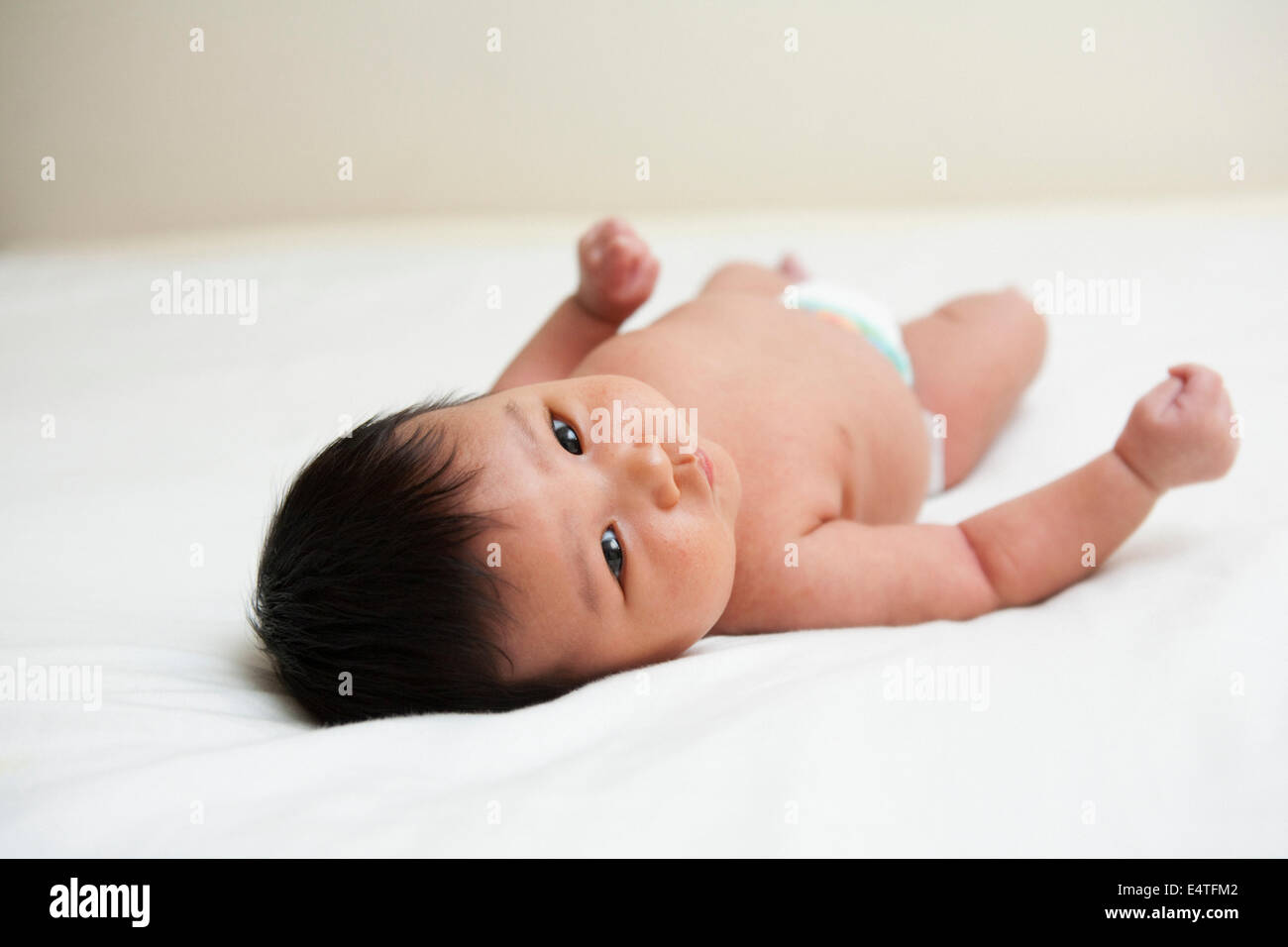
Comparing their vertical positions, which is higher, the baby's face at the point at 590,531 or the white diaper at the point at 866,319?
the white diaper at the point at 866,319

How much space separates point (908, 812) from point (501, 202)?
2.47m

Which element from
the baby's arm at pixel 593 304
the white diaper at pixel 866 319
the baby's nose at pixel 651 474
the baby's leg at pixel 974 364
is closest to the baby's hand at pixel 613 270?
the baby's arm at pixel 593 304

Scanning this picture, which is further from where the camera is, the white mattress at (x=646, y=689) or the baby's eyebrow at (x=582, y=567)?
the baby's eyebrow at (x=582, y=567)

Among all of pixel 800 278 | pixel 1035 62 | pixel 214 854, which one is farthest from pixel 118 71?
pixel 214 854

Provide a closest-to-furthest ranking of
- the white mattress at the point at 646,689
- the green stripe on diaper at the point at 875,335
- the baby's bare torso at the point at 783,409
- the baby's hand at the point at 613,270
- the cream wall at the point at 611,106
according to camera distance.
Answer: the white mattress at the point at 646,689 → the baby's bare torso at the point at 783,409 → the baby's hand at the point at 613,270 → the green stripe on diaper at the point at 875,335 → the cream wall at the point at 611,106

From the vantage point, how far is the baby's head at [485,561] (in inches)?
36.1

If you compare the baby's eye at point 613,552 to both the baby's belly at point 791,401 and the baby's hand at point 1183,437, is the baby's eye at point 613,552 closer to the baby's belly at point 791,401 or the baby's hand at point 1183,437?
the baby's belly at point 791,401

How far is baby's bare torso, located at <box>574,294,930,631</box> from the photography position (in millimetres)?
1174

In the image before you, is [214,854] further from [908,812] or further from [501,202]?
[501,202]

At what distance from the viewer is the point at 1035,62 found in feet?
9.08

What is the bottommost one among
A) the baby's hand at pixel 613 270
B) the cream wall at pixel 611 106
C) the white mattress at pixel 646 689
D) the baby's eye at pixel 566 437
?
the white mattress at pixel 646 689

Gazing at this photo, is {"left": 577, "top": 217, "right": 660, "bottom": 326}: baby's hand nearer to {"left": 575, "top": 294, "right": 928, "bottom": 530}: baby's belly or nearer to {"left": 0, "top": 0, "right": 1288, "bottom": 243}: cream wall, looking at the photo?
{"left": 575, "top": 294, "right": 928, "bottom": 530}: baby's belly

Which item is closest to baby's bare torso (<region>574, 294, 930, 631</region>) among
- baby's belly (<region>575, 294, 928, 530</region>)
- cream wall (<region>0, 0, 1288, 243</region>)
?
baby's belly (<region>575, 294, 928, 530</region>)

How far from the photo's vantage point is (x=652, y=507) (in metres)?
0.98
